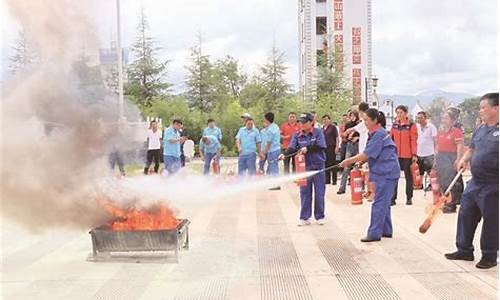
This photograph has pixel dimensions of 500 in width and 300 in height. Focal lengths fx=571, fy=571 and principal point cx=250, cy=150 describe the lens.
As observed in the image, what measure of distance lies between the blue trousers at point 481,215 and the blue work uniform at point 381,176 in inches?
49.5

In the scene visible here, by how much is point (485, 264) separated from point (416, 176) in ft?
17.9

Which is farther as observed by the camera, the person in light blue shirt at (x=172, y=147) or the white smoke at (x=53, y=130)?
the person in light blue shirt at (x=172, y=147)

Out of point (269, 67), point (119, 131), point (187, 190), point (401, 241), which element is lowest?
point (401, 241)

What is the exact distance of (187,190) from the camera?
715 cm

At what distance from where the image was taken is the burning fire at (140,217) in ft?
20.4

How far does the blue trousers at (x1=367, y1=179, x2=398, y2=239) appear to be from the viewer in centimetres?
723

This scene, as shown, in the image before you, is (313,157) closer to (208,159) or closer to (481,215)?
(481,215)

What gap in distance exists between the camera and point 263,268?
19.4ft

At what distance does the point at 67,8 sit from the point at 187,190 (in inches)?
101

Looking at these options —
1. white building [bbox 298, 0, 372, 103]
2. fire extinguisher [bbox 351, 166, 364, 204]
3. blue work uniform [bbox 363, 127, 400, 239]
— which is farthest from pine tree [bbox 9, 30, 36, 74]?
white building [bbox 298, 0, 372, 103]

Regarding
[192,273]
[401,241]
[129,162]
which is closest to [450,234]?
[401,241]

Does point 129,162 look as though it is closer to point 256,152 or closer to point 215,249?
point 215,249

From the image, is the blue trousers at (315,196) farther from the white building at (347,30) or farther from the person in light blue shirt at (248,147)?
the white building at (347,30)

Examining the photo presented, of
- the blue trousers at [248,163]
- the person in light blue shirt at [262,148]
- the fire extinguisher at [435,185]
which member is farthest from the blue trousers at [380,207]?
the person in light blue shirt at [262,148]
